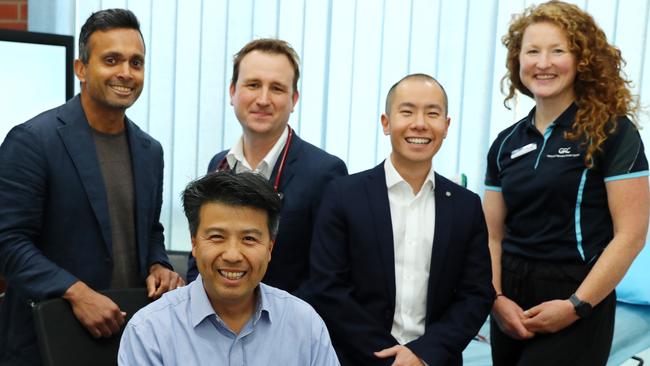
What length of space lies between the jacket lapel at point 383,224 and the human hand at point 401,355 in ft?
0.37

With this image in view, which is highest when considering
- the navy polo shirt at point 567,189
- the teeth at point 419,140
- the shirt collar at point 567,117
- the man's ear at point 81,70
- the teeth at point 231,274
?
the man's ear at point 81,70

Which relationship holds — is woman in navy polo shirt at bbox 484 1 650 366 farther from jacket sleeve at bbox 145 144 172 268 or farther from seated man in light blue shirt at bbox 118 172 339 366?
jacket sleeve at bbox 145 144 172 268

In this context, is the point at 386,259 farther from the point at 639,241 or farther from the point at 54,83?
the point at 54,83

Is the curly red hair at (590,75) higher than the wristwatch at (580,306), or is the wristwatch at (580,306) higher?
the curly red hair at (590,75)

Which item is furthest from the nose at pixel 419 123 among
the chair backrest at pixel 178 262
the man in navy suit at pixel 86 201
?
the chair backrest at pixel 178 262

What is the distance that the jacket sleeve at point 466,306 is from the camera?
185cm

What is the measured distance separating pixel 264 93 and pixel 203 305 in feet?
2.12

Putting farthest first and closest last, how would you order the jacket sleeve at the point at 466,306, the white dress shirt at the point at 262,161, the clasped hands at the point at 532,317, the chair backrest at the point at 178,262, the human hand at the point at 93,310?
the chair backrest at the point at 178,262 < the white dress shirt at the point at 262,161 < the clasped hands at the point at 532,317 < the jacket sleeve at the point at 466,306 < the human hand at the point at 93,310

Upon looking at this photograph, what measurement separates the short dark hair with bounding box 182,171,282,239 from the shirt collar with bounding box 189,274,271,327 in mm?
124

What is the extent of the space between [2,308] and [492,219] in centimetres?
136

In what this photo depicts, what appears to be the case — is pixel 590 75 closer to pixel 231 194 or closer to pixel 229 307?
pixel 231 194

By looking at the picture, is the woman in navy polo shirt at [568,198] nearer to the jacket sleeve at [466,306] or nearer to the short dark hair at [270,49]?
the jacket sleeve at [466,306]

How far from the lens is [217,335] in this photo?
1634 millimetres

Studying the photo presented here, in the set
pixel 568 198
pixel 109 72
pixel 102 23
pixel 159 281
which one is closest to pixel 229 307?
pixel 159 281
